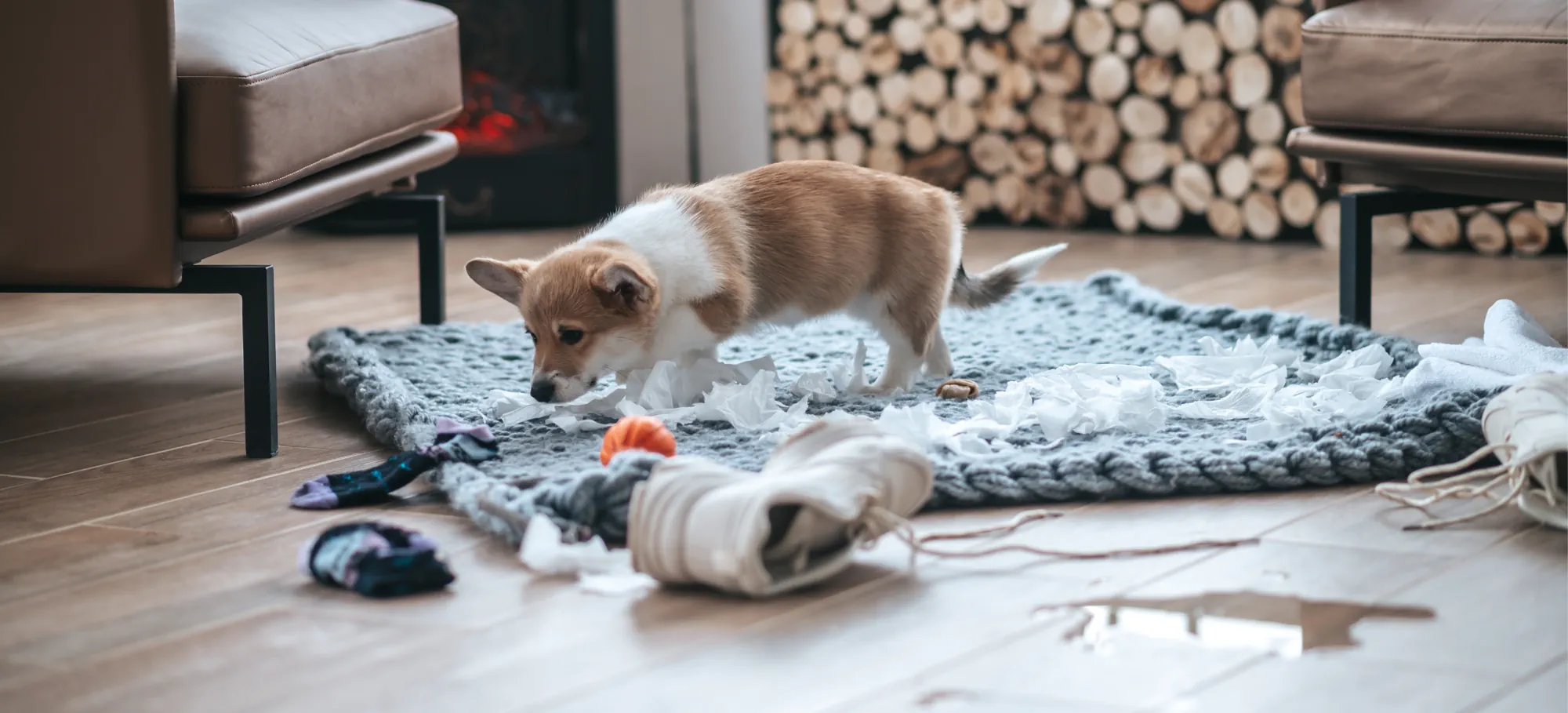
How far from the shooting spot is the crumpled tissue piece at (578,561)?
4.74 ft

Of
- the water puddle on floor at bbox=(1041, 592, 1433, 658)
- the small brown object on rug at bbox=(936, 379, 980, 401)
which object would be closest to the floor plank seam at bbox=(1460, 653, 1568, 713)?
the water puddle on floor at bbox=(1041, 592, 1433, 658)

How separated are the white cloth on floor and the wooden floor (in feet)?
1.05

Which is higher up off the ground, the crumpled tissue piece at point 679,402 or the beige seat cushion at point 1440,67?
the beige seat cushion at point 1440,67

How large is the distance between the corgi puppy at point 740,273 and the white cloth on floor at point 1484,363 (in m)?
0.63

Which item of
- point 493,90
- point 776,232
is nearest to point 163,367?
point 776,232

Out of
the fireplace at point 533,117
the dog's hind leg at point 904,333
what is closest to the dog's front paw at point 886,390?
the dog's hind leg at point 904,333

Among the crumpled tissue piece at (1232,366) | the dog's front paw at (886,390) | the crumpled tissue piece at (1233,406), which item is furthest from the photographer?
the dog's front paw at (886,390)

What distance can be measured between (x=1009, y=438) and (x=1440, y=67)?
3.03 feet

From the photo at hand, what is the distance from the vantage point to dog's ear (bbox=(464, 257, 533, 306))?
84.0 inches

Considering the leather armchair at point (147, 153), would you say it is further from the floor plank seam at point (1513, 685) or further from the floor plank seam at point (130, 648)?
→ the floor plank seam at point (1513, 685)

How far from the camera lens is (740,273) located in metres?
2.11

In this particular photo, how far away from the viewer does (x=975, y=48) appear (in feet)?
13.3

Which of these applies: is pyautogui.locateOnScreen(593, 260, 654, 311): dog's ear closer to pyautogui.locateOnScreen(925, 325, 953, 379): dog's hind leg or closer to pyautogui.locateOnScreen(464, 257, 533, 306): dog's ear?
pyautogui.locateOnScreen(464, 257, 533, 306): dog's ear

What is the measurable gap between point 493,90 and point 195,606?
304 cm
